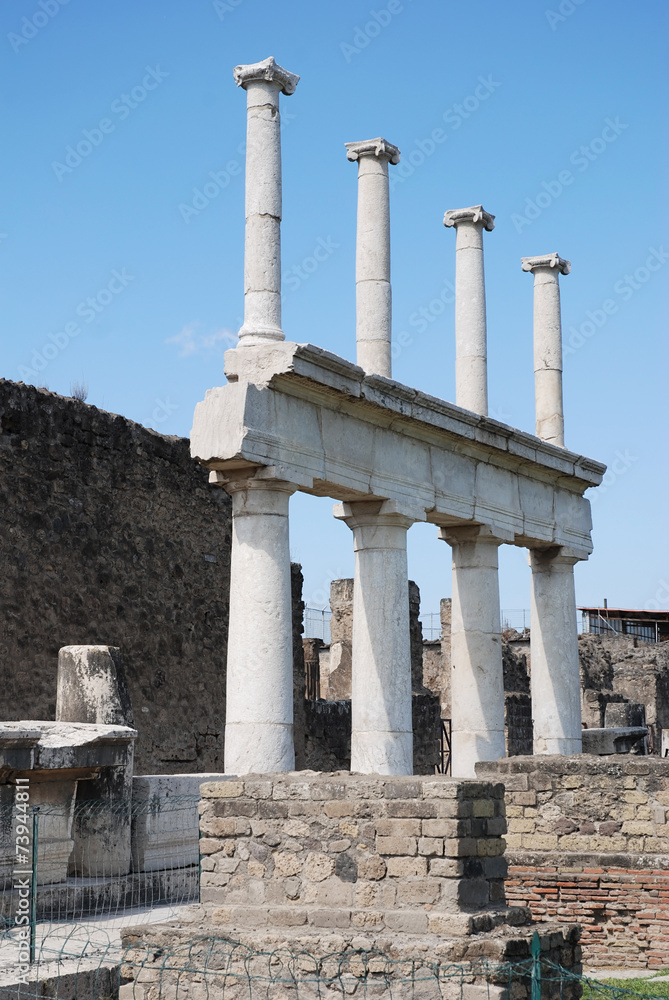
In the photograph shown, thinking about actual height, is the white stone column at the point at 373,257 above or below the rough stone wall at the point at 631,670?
above

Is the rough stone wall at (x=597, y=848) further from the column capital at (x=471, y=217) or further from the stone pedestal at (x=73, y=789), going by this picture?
the column capital at (x=471, y=217)

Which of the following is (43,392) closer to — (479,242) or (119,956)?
(479,242)

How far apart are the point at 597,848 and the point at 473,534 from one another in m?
5.24

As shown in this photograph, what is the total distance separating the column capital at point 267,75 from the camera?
11.9 metres

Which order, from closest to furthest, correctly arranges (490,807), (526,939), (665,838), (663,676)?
(526,939) → (490,807) → (665,838) → (663,676)

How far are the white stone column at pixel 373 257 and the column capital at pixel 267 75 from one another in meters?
1.59

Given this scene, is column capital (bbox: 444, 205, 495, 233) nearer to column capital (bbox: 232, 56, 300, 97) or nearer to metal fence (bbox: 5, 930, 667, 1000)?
column capital (bbox: 232, 56, 300, 97)

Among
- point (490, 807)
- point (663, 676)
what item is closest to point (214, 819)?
point (490, 807)

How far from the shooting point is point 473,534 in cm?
1471

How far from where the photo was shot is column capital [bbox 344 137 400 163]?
13414mm

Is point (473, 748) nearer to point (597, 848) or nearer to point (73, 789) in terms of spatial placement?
point (597, 848)

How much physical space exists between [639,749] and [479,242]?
26.0 ft

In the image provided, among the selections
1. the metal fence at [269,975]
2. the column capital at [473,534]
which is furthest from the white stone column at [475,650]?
the metal fence at [269,975]

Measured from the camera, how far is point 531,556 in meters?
16.6
